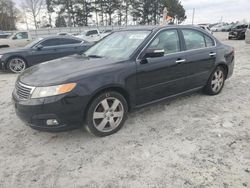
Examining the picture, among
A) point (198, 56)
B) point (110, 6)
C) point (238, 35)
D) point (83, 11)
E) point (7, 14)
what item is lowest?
point (238, 35)

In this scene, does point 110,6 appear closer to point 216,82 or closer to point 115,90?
point 216,82

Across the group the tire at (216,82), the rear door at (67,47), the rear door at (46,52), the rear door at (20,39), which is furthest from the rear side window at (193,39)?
the rear door at (20,39)

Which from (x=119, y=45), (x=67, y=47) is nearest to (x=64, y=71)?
(x=119, y=45)

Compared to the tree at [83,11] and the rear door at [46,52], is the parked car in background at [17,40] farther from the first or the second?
the tree at [83,11]

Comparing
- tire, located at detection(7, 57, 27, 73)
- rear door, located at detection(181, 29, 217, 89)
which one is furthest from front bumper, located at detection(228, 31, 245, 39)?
rear door, located at detection(181, 29, 217, 89)

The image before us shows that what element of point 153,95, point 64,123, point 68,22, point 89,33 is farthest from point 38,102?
point 68,22

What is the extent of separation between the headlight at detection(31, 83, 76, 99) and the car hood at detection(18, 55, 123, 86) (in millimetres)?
60

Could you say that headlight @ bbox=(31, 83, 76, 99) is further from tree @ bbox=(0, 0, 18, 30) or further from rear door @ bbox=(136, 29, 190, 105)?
tree @ bbox=(0, 0, 18, 30)

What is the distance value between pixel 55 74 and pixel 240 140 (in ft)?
9.15

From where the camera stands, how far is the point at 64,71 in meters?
3.76

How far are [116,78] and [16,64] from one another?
22.6ft

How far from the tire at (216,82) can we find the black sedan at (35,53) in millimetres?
4963

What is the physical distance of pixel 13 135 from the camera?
13.5 ft

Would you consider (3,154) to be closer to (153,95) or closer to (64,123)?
(64,123)
